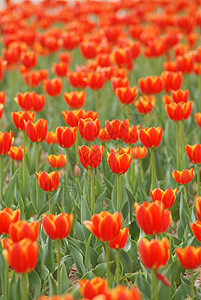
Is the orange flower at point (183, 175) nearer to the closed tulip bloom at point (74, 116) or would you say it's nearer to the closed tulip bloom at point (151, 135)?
the closed tulip bloom at point (151, 135)

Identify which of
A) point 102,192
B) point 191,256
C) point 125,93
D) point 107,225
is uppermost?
point 107,225

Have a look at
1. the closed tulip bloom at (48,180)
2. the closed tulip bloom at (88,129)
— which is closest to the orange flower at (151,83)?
the closed tulip bloom at (88,129)

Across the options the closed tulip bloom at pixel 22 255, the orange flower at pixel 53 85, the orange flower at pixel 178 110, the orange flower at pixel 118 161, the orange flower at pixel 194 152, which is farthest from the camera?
the orange flower at pixel 53 85

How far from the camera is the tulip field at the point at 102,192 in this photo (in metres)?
2.08

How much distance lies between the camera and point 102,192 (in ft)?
11.7

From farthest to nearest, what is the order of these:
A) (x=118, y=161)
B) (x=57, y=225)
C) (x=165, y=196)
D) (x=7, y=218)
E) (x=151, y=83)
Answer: (x=151, y=83) → (x=118, y=161) → (x=165, y=196) → (x=7, y=218) → (x=57, y=225)

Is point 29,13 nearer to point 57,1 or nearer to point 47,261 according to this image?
point 57,1

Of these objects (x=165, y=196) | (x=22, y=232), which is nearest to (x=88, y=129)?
(x=165, y=196)

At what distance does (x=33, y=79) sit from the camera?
5020 mm

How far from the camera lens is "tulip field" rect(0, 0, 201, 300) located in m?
2.08

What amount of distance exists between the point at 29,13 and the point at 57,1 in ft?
4.87

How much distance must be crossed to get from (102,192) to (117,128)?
512 mm

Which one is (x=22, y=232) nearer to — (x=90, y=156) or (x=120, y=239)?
(x=120, y=239)

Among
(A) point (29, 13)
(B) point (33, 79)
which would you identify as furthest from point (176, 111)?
(A) point (29, 13)
